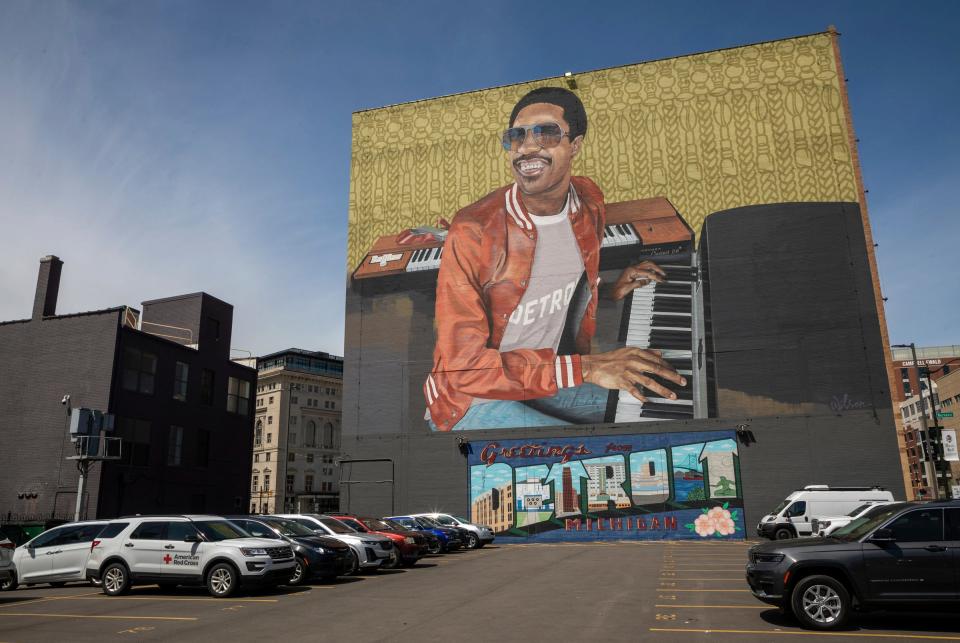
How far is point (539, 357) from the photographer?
37.1 m

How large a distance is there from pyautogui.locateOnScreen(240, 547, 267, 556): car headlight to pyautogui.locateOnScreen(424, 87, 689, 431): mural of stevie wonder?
76.7 feet

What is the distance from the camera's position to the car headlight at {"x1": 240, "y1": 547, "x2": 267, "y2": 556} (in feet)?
47.0

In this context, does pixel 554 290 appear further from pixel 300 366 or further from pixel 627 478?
pixel 300 366

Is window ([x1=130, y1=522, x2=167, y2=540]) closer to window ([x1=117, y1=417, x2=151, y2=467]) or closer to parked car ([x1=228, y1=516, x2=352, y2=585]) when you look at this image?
parked car ([x1=228, y1=516, x2=352, y2=585])

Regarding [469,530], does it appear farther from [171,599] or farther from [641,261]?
[171,599]

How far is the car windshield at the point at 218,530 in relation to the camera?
14969 millimetres

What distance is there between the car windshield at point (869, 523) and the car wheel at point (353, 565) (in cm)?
1118

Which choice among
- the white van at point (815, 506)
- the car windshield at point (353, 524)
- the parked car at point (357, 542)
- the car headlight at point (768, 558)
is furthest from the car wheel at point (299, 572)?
the white van at point (815, 506)

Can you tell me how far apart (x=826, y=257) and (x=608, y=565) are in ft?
72.6

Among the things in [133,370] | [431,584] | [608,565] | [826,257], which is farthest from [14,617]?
[826,257]

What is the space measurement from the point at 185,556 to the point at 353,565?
4.66 m

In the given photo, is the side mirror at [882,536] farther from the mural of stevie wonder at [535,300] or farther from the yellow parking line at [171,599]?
the mural of stevie wonder at [535,300]

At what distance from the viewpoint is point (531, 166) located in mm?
40531
